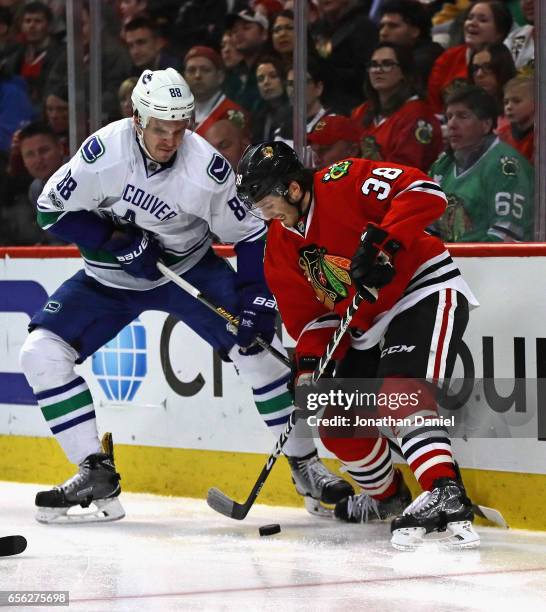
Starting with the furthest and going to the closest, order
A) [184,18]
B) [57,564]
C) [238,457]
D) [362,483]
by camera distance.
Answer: [184,18], [238,457], [362,483], [57,564]

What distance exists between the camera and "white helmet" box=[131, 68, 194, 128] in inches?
143

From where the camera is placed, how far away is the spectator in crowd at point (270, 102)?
4414mm

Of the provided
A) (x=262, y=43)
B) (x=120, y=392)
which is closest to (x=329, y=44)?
(x=262, y=43)

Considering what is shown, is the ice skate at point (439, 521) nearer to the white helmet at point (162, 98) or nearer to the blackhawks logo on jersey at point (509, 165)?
the blackhawks logo on jersey at point (509, 165)

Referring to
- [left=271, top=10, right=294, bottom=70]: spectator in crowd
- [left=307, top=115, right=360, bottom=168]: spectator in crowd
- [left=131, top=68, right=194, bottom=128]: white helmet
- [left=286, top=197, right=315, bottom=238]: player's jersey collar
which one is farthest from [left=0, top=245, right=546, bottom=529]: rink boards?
[left=271, top=10, right=294, bottom=70]: spectator in crowd

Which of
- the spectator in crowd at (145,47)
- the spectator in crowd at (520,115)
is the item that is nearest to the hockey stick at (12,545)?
the spectator in crowd at (520,115)

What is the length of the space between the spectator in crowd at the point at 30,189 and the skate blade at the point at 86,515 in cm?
123

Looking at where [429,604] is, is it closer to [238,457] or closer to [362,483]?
[362,483]

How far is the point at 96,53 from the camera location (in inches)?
186

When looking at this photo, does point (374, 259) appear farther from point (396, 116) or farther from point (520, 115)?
point (396, 116)

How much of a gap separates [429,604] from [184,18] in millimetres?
2917

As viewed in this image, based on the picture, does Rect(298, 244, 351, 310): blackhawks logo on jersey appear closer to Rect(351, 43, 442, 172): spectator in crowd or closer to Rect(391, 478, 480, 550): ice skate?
Rect(391, 478, 480, 550): ice skate

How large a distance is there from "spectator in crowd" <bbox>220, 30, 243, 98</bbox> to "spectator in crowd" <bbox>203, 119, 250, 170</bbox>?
13 centimetres

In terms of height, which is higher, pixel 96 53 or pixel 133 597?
pixel 96 53
